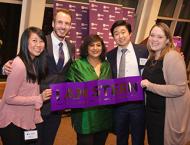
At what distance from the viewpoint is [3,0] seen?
187 inches

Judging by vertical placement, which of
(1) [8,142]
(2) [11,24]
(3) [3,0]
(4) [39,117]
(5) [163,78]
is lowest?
(1) [8,142]

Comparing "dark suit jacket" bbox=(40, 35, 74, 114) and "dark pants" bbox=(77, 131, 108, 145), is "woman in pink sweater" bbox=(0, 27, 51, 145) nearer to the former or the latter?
"dark suit jacket" bbox=(40, 35, 74, 114)

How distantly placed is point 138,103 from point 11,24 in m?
2.94

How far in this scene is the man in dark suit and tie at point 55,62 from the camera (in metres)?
2.92

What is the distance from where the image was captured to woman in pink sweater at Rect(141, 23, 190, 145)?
2711mm

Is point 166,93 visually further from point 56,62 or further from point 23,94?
point 23,94

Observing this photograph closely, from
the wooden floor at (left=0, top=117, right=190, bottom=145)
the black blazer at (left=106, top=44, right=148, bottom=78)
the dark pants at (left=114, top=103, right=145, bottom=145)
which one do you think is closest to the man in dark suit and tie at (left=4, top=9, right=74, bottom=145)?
the black blazer at (left=106, top=44, right=148, bottom=78)

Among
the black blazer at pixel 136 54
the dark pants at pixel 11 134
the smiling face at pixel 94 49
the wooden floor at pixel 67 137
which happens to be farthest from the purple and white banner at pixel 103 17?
the dark pants at pixel 11 134

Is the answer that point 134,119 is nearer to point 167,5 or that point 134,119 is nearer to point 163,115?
point 163,115

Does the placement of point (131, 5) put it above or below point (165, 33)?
above

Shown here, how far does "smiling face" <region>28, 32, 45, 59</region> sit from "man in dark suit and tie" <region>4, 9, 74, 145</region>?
0.36 m

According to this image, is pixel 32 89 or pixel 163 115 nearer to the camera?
pixel 32 89

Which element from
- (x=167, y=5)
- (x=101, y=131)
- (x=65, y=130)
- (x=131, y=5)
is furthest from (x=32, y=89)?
(x=167, y=5)

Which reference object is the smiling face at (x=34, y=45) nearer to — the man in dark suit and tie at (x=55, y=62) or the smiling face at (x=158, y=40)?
the man in dark suit and tie at (x=55, y=62)
